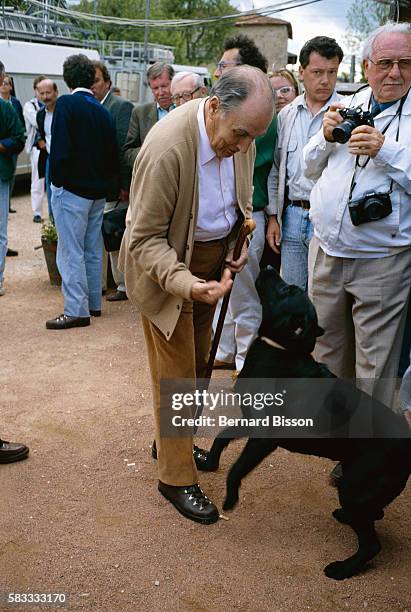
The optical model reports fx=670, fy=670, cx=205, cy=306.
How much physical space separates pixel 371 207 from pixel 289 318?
705 millimetres

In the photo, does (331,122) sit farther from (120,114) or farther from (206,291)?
(120,114)

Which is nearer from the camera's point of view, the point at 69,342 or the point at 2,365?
the point at 2,365

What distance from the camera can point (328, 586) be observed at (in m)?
2.97

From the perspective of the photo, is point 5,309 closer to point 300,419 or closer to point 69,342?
point 69,342

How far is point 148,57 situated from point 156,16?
2727cm

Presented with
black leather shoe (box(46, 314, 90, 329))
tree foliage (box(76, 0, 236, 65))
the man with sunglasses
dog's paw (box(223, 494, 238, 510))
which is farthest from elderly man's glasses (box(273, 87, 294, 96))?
tree foliage (box(76, 0, 236, 65))

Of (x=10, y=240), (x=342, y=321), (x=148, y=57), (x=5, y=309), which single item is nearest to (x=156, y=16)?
(x=148, y=57)

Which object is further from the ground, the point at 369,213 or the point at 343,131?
the point at 343,131

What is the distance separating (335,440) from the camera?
3.01 metres

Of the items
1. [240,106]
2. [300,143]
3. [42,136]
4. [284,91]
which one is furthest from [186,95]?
[42,136]

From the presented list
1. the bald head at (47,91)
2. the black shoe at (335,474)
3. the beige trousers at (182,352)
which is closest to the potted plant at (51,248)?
the bald head at (47,91)

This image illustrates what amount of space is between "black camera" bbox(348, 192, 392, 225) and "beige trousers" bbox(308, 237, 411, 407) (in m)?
0.26

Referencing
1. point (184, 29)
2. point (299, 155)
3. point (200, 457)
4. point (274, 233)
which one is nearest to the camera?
point (200, 457)

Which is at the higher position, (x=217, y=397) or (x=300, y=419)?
(x=300, y=419)
